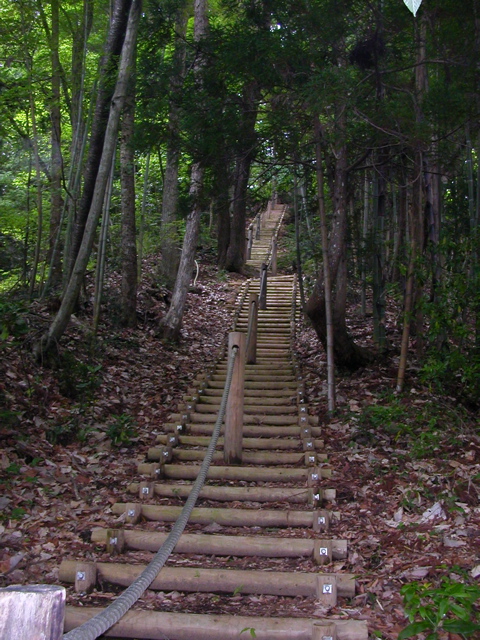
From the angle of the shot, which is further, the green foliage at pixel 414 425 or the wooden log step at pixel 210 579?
the green foliage at pixel 414 425

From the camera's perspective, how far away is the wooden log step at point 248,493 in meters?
5.15

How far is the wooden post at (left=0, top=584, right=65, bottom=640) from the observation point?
3.70ft

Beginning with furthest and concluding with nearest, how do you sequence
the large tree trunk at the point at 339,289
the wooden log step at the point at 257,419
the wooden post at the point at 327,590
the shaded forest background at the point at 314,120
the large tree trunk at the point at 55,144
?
the large tree trunk at the point at 55,144, the large tree trunk at the point at 339,289, the wooden log step at the point at 257,419, the shaded forest background at the point at 314,120, the wooden post at the point at 327,590

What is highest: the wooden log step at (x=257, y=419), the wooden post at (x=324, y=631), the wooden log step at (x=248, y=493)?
the wooden post at (x=324, y=631)

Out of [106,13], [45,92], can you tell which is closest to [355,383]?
[45,92]

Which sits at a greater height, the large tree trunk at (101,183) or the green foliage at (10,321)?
the large tree trunk at (101,183)

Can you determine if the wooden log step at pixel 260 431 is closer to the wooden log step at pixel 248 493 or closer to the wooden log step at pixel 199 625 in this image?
the wooden log step at pixel 248 493

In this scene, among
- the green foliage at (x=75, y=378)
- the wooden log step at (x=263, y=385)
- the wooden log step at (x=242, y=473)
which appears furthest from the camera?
the wooden log step at (x=263, y=385)

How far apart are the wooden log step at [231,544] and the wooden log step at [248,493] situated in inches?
31.7

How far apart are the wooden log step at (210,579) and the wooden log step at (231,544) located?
0.36m

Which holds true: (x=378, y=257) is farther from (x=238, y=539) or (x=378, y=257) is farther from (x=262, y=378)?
(x=238, y=539)

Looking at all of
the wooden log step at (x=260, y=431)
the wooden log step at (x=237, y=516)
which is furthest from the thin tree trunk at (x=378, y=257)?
the wooden log step at (x=237, y=516)

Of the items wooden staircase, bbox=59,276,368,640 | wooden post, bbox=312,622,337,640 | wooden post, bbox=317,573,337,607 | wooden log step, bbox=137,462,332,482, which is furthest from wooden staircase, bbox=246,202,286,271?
wooden post, bbox=312,622,337,640

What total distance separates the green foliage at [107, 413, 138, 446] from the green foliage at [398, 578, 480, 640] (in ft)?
12.5
